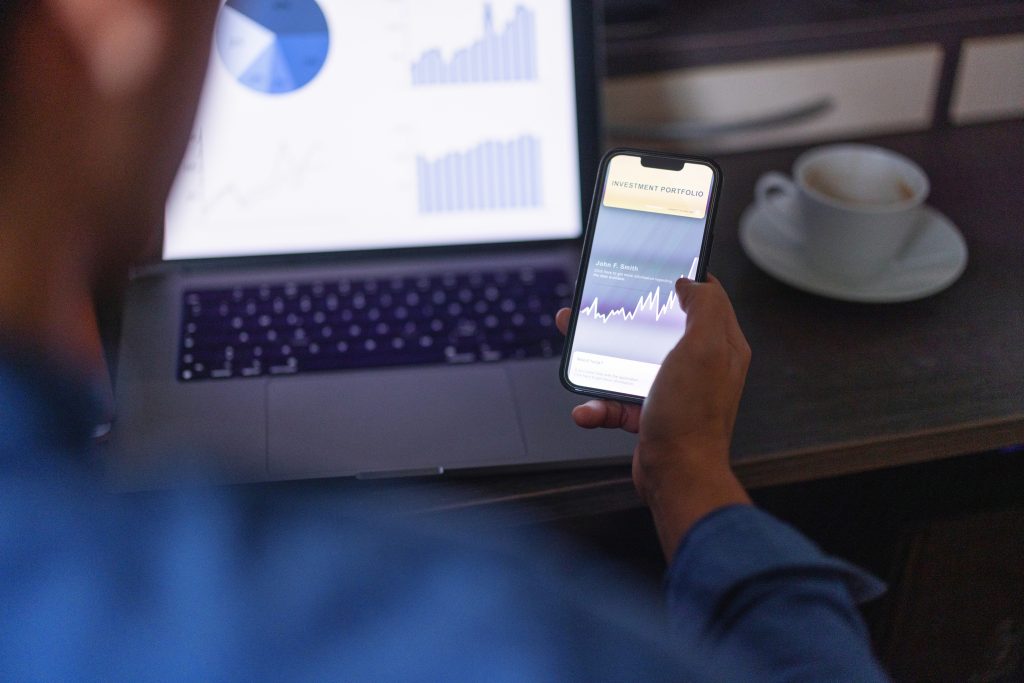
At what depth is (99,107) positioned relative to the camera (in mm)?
272

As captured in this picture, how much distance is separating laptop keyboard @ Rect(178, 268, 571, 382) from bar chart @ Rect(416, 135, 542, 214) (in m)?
0.06

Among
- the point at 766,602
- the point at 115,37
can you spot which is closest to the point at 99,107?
the point at 115,37

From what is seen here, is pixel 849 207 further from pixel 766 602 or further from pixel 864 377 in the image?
pixel 766 602

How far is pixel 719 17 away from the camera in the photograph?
3.22 ft

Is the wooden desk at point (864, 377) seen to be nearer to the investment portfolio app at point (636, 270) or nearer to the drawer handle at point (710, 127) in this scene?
the investment portfolio app at point (636, 270)

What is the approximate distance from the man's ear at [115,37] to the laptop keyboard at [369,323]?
0.40 m

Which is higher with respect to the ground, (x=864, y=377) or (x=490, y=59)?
(x=490, y=59)

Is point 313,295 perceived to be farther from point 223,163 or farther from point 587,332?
point 587,332

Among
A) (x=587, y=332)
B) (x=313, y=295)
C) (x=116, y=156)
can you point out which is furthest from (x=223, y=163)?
(x=116, y=156)

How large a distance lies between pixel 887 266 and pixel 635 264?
0.94 ft

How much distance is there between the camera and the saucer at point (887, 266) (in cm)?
72

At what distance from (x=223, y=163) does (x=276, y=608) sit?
0.44 metres

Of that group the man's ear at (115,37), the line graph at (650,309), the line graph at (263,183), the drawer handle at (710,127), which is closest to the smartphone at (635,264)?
the line graph at (650,309)

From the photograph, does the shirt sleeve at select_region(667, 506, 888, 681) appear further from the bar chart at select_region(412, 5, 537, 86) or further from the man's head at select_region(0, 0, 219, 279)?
the bar chart at select_region(412, 5, 537, 86)
